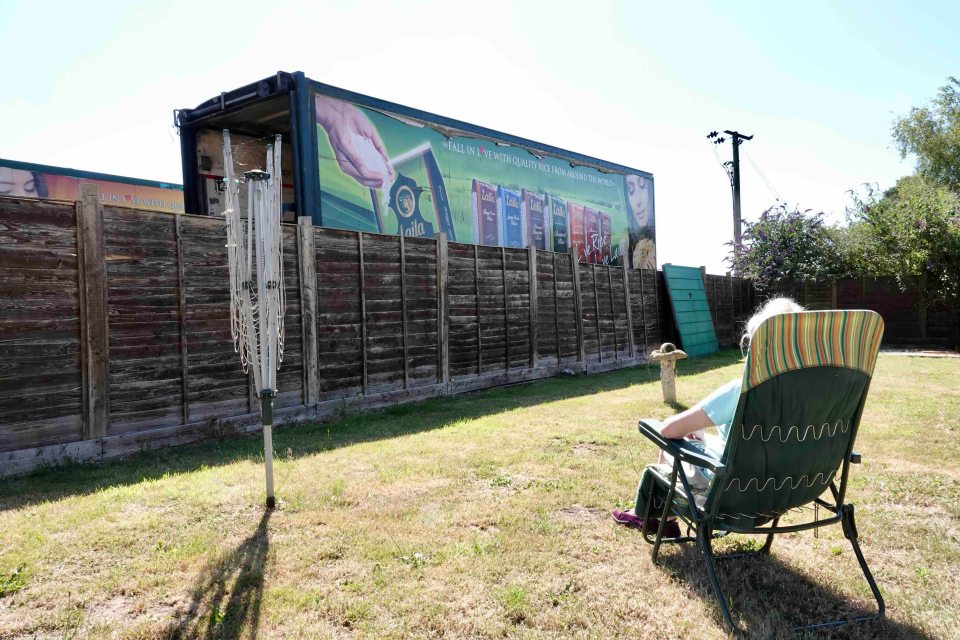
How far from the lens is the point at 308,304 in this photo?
663 cm

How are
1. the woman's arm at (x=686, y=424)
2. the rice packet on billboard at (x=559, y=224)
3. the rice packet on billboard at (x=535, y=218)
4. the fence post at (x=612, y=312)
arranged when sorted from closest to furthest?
the woman's arm at (x=686, y=424) < the fence post at (x=612, y=312) < the rice packet on billboard at (x=535, y=218) < the rice packet on billboard at (x=559, y=224)

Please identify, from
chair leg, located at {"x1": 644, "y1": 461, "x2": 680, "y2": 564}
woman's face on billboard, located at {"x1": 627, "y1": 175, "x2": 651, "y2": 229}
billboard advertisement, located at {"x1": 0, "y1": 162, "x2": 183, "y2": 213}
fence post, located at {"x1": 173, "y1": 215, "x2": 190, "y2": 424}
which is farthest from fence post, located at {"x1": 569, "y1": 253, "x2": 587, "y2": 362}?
chair leg, located at {"x1": 644, "y1": 461, "x2": 680, "y2": 564}

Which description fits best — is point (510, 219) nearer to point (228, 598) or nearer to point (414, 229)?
point (414, 229)

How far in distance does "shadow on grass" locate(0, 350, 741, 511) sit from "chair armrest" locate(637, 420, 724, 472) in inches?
128

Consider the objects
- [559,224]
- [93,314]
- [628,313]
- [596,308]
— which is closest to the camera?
[93,314]

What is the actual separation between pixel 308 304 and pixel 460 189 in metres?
4.69

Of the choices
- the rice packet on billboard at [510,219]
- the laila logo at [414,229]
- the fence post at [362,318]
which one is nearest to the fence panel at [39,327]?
the fence post at [362,318]

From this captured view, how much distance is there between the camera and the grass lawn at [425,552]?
8.20ft

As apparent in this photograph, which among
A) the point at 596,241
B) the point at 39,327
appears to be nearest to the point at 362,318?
the point at 39,327

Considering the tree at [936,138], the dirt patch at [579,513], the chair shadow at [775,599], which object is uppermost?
the tree at [936,138]

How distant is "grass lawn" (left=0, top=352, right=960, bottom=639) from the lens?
2.50 metres

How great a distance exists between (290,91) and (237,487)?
221 inches

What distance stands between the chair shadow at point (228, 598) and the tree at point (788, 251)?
17.6 m

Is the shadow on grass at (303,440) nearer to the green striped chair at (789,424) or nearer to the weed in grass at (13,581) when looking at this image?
the weed in grass at (13,581)
